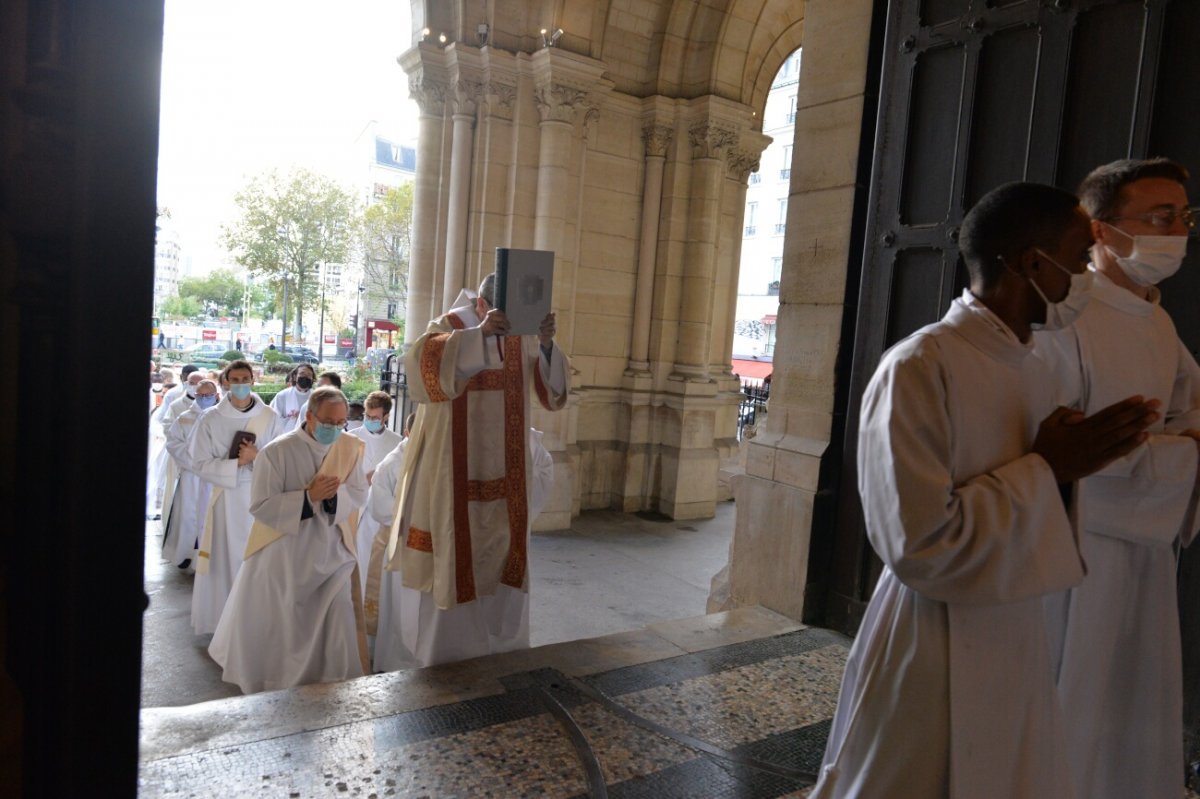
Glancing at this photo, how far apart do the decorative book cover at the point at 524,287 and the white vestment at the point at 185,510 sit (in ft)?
16.2

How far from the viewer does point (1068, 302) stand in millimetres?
1855

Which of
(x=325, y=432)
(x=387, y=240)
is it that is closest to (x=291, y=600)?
(x=325, y=432)

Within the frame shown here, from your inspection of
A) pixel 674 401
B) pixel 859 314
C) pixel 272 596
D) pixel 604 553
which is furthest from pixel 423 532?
pixel 674 401

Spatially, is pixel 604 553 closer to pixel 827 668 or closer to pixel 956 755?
pixel 827 668

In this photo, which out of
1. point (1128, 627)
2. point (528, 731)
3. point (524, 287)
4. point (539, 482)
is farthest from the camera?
point (539, 482)

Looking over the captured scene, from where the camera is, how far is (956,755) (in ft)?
5.64

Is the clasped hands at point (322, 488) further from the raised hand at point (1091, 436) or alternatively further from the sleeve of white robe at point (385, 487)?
the raised hand at point (1091, 436)

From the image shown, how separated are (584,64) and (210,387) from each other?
547 cm

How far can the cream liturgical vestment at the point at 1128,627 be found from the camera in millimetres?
2270

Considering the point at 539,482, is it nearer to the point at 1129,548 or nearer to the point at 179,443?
the point at 1129,548

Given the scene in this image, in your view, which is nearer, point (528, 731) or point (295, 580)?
point (528, 731)

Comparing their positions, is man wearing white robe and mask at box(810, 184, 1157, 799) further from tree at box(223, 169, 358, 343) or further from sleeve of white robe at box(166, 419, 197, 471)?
tree at box(223, 169, 358, 343)

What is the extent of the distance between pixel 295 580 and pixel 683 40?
27.8 feet

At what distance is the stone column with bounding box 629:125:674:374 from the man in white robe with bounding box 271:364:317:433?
404 cm
